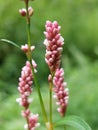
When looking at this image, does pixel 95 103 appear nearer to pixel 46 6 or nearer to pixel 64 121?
pixel 64 121

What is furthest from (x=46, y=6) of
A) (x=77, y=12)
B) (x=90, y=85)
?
(x=90, y=85)

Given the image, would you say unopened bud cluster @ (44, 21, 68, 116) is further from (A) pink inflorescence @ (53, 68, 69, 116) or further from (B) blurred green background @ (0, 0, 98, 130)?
(B) blurred green background @ (0, 0, 98, 130)

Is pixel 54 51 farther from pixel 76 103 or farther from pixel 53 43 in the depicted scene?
pixel 76 103

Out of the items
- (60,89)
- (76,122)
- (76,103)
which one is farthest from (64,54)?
(76,122)

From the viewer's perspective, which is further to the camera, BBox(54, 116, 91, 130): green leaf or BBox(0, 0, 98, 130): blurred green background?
BBox(0, 0, 98, 130): blurred green background

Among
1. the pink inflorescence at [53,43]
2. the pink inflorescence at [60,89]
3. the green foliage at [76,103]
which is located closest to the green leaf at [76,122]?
the pink inflorescence at [60,89]

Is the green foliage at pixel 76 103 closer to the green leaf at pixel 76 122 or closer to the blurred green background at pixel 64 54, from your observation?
the blurred green background at pixel 64 54

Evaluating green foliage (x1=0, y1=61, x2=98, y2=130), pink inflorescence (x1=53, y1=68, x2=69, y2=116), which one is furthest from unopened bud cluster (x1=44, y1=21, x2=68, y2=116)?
green foliage (x1=0, y1=61, x2=98, y2=130)

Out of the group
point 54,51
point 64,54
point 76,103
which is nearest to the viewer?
point 54,51
